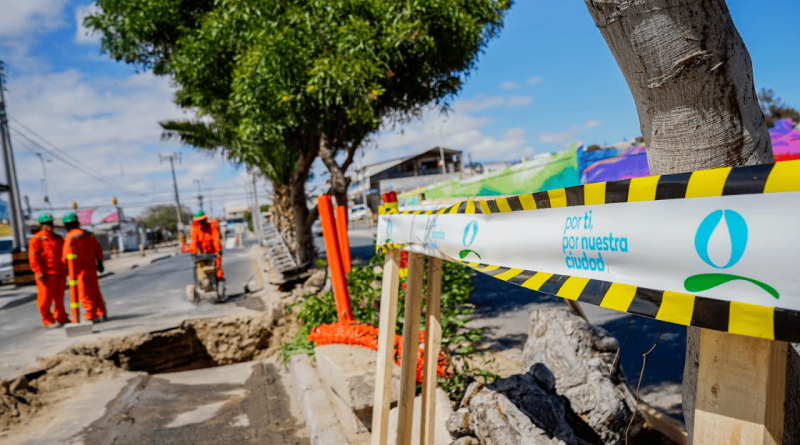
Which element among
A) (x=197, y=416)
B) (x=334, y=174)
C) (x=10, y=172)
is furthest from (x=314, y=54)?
(x=10, y=172)

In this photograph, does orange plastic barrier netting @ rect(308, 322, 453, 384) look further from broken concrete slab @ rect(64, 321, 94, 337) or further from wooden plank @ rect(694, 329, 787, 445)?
broken concrete slab @ rect(64, 321, 94, 337)

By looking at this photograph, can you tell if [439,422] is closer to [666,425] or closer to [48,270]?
[666,425]

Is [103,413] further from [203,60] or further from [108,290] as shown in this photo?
[108,290]

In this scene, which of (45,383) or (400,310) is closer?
(400,310)

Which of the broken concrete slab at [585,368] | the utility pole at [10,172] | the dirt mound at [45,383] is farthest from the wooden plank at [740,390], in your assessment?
the utility pole at [10,172]

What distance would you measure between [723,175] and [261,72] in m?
8.10

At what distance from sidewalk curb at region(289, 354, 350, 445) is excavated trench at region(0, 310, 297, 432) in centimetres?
229

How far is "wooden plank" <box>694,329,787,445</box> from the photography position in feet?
4.02

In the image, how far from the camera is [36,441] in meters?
4.84

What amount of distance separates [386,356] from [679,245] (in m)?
2.23

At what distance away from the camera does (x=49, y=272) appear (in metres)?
9.19

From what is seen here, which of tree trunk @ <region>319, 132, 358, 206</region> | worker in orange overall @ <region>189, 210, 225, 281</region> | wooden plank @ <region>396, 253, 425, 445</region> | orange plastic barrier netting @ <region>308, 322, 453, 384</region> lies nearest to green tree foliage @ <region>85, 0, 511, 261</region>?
tree trunk @ <region>319, 132, 358, 206</region>

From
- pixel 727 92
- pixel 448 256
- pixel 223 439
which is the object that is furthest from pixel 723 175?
pixel 223 439

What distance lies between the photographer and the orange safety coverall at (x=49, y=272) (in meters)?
9.06
